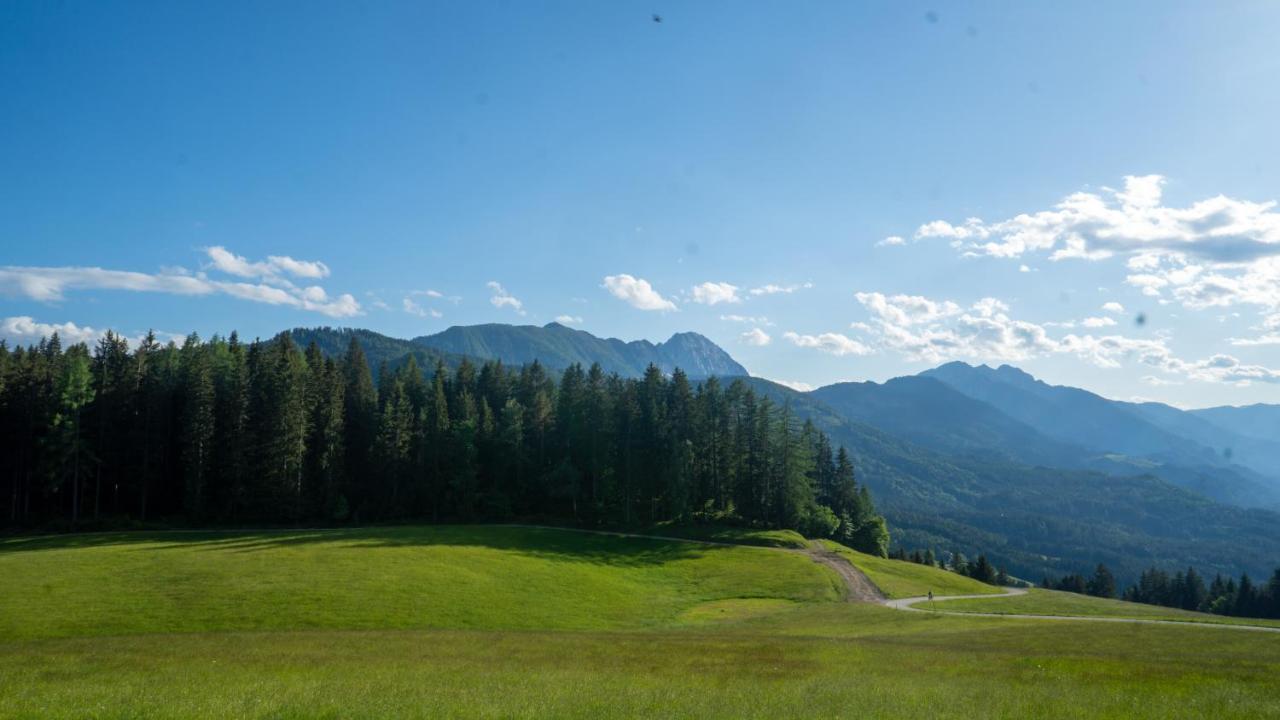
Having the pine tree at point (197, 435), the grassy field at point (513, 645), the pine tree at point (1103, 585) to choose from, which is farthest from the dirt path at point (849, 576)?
the pine tree at point (1103, 585)

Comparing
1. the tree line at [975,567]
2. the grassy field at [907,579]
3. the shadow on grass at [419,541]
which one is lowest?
the tree line at [975,567]

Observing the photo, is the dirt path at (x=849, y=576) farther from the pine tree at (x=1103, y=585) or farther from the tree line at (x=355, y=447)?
the pine tree at (x=1103, y=585)

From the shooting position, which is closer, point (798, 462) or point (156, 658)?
point (156, 658)

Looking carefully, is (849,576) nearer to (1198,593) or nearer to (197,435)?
(197,435)

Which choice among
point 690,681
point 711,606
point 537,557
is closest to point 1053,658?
point 690,681

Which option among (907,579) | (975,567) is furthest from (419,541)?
(975,567)

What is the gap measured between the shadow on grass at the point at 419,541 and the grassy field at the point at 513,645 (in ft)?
3.09

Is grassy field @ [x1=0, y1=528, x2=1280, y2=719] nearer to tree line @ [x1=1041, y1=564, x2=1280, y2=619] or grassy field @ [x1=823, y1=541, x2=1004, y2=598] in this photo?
grassy field @ [x1=823, y1=541, x2=1004, y2=598]

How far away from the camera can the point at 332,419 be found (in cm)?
9588

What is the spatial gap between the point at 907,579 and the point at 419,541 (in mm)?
58310

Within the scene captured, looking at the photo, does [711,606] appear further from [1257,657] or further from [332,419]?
[332,419]

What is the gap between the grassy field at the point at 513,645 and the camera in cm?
1891

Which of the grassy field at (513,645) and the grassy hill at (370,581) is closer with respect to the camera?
the grassy field at (513,645)

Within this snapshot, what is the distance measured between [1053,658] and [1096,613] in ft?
136
